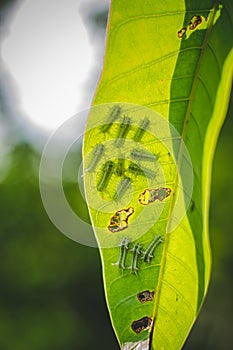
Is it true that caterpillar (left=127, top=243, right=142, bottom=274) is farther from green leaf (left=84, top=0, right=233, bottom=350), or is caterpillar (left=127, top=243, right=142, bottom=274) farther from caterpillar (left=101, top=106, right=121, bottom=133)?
caterpillar (left=101, top=106, right=121, bottom=133)

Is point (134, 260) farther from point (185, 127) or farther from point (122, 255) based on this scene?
point (185, 127)

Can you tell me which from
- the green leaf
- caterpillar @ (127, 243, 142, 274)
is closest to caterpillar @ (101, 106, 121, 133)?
the green leaf

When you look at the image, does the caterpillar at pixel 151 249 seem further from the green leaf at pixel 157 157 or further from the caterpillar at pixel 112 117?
the caterpillar at pixel 112 117

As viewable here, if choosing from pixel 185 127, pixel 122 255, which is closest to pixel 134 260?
pixel 122 255

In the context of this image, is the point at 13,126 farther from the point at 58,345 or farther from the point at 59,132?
the point at 59,132

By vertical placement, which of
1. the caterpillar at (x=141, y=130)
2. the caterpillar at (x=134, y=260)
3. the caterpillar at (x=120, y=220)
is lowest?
the caterpillar at (x=134, y=260)

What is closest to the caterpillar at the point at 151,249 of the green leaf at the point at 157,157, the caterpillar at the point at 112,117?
the green leaf at the point at 157,157

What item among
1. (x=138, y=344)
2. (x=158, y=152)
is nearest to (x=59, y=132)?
(x=158, y=152)

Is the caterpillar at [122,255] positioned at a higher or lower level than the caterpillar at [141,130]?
lower
